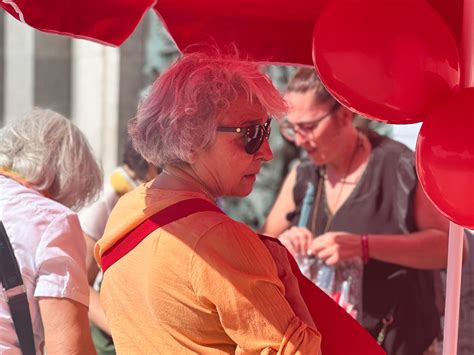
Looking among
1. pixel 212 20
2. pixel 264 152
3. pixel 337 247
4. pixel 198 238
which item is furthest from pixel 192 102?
pixel 337 247

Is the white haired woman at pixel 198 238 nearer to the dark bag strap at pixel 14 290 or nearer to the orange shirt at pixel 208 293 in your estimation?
the orange shirt at pixel 208 293

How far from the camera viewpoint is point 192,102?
2.09 metres

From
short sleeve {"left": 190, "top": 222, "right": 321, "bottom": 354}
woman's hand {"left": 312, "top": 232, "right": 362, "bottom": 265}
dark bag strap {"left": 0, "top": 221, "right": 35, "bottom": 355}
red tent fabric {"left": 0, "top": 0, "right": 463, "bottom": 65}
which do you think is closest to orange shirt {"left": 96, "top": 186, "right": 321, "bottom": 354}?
short sleeve {"left": 190, "top": 222, "right": 321, "bottom": 354}

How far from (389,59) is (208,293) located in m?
0.70

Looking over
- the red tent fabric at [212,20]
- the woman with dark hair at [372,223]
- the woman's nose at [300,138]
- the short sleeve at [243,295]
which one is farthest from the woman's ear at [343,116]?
the short sleeve at [243,295]

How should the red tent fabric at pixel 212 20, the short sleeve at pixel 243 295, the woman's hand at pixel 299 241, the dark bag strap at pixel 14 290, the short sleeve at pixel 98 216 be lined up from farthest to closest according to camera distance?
1. the short sleeve at pixel 98 216
2. the woman's hand at pixel 299 241
3. the red tent fabric at pixel 212 20
4. the dark bag strap at pixel 14 290
5. the short sleeve at pixel 243 295

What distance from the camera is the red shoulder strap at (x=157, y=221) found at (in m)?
2.02

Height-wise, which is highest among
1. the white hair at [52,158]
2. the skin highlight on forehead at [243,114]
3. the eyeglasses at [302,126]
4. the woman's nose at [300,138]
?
the skin highlight on forehead at [243,114]

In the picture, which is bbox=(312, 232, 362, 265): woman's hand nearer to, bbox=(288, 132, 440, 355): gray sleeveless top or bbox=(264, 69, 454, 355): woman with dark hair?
bbox=(264, 69, 454, 355): woman with dark hair

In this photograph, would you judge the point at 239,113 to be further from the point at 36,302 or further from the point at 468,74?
the point at 36,302

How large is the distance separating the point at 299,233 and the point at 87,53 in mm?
4148

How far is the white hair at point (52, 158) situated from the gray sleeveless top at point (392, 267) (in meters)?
1.09

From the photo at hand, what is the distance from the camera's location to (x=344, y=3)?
219 cm

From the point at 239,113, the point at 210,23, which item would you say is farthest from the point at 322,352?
the point at 210,23
